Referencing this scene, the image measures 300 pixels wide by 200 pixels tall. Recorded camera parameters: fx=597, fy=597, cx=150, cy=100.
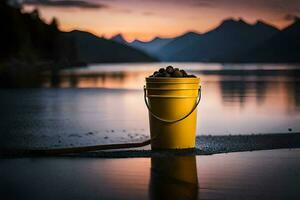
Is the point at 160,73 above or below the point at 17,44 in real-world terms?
below

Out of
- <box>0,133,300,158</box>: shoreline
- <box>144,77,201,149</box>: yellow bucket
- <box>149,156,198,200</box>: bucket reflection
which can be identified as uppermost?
<box>144,77,201,149</box>: yellow bucket

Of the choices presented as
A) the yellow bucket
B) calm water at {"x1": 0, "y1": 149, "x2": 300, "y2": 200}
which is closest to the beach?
calm water at {"x1": 0, "y1": 149, "x2": 300, "y2": 200}

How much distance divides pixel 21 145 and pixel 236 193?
216 inches

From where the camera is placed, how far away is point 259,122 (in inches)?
640

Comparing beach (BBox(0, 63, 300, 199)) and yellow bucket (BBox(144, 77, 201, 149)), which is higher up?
yellow bucket (BBox(144, 77, 201, 149))

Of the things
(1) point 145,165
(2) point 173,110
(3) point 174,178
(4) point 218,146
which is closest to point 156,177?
(3) point 174,178

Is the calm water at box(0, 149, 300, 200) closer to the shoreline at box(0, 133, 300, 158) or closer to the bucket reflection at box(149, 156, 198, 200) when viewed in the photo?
the bucket reflection at box(149, 156, 198, 200)

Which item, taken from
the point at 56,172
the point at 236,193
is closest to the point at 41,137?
the point at 56,172

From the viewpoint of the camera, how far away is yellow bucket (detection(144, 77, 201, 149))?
9.99 m

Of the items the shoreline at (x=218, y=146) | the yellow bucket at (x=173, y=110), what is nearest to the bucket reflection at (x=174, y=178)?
the shoreline at (x=218, y=146)

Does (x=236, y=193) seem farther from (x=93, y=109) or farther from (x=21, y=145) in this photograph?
(x=93, y=109)

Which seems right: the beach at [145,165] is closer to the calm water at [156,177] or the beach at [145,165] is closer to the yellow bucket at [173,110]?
the calm water at [156,177]

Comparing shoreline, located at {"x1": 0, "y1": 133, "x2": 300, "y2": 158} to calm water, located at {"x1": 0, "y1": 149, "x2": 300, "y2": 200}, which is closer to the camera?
calm water, located at {"x1": 0, "y1": 149, "x2": 300, "y2": 200}

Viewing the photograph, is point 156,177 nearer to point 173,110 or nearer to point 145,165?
point 145,165
